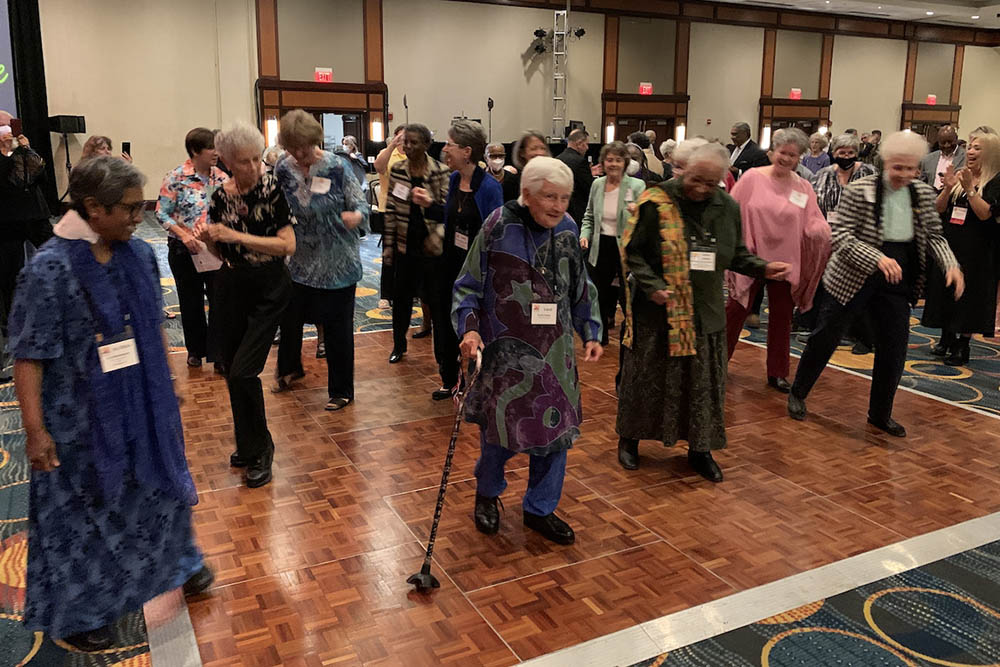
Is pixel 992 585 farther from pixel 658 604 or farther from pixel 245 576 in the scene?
pixel 245 576

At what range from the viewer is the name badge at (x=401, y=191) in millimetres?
4961

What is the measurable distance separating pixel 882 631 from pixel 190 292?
4.46 meters

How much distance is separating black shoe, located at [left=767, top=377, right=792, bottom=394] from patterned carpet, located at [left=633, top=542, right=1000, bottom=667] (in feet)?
7.59

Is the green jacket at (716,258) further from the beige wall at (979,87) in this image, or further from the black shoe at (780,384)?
the beige wall at (979,87)

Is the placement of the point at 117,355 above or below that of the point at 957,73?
below

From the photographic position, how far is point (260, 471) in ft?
12.4

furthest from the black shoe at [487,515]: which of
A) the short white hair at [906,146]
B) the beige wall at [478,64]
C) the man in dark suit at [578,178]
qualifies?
the beige wall at [478,64]

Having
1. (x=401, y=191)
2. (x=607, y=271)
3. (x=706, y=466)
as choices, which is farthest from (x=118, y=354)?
(x=607, y=271)

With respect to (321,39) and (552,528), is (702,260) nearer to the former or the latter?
(552,528)

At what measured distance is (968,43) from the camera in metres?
24.1

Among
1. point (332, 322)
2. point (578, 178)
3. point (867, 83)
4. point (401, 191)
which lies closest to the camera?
point (332, 322)

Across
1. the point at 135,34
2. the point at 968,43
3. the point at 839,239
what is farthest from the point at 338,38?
the point at 968,43

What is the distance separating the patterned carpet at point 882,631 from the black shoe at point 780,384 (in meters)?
2.31

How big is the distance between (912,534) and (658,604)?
4.12 feet
